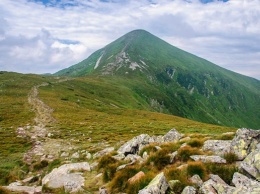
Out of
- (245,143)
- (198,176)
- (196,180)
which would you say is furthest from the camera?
(245,143)

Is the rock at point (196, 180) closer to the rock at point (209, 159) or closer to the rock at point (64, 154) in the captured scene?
the rock at point (209, 159)

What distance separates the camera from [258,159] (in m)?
11.0

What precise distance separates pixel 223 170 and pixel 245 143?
2891 mm

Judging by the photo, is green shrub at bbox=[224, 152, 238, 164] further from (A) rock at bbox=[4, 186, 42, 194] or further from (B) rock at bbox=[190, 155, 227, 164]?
(A) rock at bbox=[4, 186, 42, 194]

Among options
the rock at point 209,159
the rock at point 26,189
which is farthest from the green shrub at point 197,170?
the rock at point 26,189

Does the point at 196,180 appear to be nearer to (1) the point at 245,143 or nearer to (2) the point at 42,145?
(1) the point at 245,143

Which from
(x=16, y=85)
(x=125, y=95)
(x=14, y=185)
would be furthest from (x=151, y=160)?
(x=125, y=95)

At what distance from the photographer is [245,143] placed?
547 inches

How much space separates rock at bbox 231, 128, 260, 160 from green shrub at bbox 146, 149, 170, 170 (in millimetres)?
3743

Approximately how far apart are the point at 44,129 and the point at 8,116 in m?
18.0

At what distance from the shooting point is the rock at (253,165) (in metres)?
10.5

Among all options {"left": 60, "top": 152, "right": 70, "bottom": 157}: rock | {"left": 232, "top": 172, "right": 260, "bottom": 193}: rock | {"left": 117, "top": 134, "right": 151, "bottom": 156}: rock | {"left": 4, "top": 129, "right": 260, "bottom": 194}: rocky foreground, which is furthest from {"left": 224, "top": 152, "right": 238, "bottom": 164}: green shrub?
{"left": 60, "top": 152, "right": 70, "bottom": 157}: rock

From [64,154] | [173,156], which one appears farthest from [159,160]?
[64,154]

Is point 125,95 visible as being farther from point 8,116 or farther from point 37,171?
point 37,171
